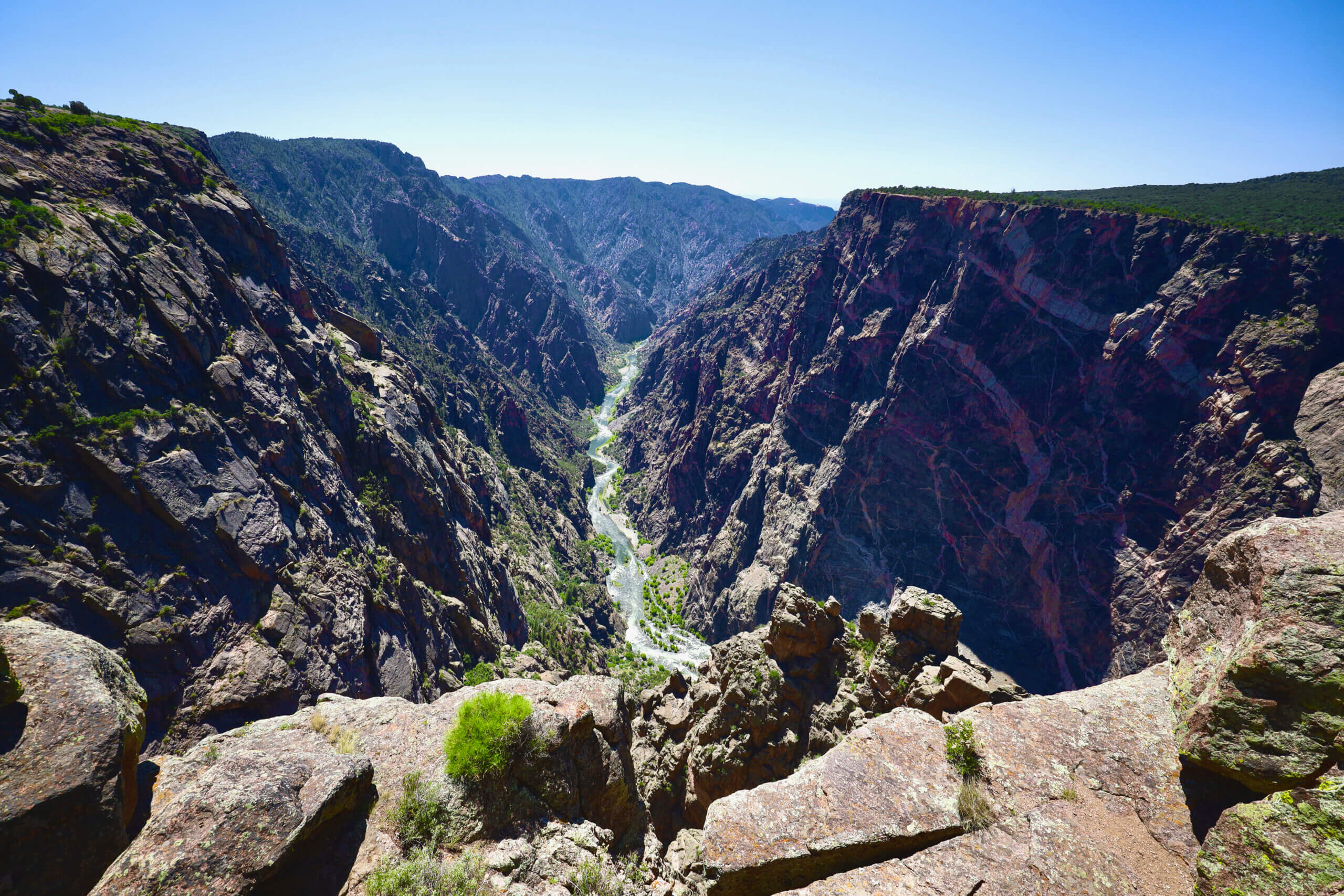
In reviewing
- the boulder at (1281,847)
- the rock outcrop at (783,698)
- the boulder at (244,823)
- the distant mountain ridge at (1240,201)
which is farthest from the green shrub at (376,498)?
the distant mountain ridge at (1240,201)

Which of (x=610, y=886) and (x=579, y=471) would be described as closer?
(x=610, y=886)

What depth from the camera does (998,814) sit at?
11.4m

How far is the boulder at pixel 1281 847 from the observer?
759cm

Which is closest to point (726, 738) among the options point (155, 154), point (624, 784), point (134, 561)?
point (624, 784)

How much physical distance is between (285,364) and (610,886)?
49.4 meters

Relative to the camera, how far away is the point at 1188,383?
196ft

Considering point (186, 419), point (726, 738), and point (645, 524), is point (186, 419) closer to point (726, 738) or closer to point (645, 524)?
point (726, 738)

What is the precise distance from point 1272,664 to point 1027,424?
77526mm

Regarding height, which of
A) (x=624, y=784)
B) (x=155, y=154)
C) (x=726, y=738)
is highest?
(x=155, y=154)

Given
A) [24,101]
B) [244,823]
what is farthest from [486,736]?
[24,101]

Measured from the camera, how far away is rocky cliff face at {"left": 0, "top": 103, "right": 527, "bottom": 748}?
23547 millimetres

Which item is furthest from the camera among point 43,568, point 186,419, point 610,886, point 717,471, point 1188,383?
point 717,471

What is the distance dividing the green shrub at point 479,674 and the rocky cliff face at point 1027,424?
5538 cm

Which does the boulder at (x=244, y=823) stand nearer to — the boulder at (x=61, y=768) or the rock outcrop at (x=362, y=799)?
the rock outcrop at (x=362, y=799)
